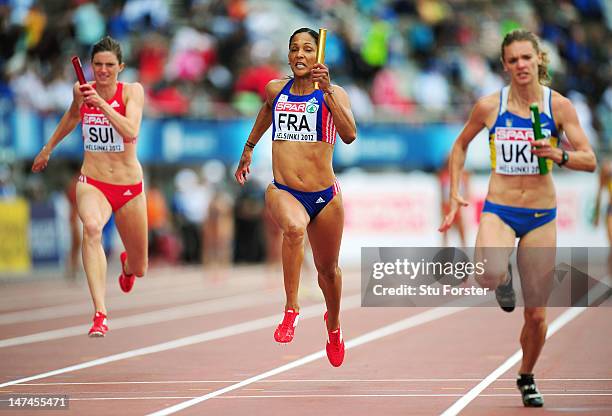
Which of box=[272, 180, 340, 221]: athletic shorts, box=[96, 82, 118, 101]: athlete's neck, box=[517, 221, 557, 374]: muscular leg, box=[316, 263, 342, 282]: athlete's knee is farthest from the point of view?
box=[96, 82, 118, 101]: athlete's neck

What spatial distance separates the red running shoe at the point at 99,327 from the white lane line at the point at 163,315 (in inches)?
118

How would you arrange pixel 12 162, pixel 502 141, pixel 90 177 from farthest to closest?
pixel 12 162 < pixel 90 177 < pixel 502 141

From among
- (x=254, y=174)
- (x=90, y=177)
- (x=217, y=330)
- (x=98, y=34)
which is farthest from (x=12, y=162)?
(x=90, y=177)

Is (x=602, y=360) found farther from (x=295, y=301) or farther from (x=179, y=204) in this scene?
(x=179, y=204)

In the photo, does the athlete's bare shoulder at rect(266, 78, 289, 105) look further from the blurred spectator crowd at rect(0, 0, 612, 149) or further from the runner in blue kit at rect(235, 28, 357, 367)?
the blurred spectator crowd at rect(0, 0, 612, 149)

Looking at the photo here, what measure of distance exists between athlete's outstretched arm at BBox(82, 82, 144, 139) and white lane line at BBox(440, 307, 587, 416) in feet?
12.4

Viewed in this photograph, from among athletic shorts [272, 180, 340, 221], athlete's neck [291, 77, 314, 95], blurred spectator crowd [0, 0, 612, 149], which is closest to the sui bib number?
athletic shorts [272, 180, 340, 221]

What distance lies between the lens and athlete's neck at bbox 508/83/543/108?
899 centimetres

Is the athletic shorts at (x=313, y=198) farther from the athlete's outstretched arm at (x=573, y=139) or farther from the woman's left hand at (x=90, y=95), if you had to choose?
the athlete's outstretched arm at (x=573, y=139)

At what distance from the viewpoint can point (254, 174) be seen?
101ft

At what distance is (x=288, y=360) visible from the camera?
12141 mm

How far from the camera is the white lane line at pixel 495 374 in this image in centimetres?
884

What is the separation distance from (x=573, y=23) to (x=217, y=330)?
22660mm

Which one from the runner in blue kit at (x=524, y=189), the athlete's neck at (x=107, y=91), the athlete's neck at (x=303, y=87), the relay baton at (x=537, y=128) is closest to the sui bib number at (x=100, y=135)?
the athlete's neck at (x=107, y=91)
